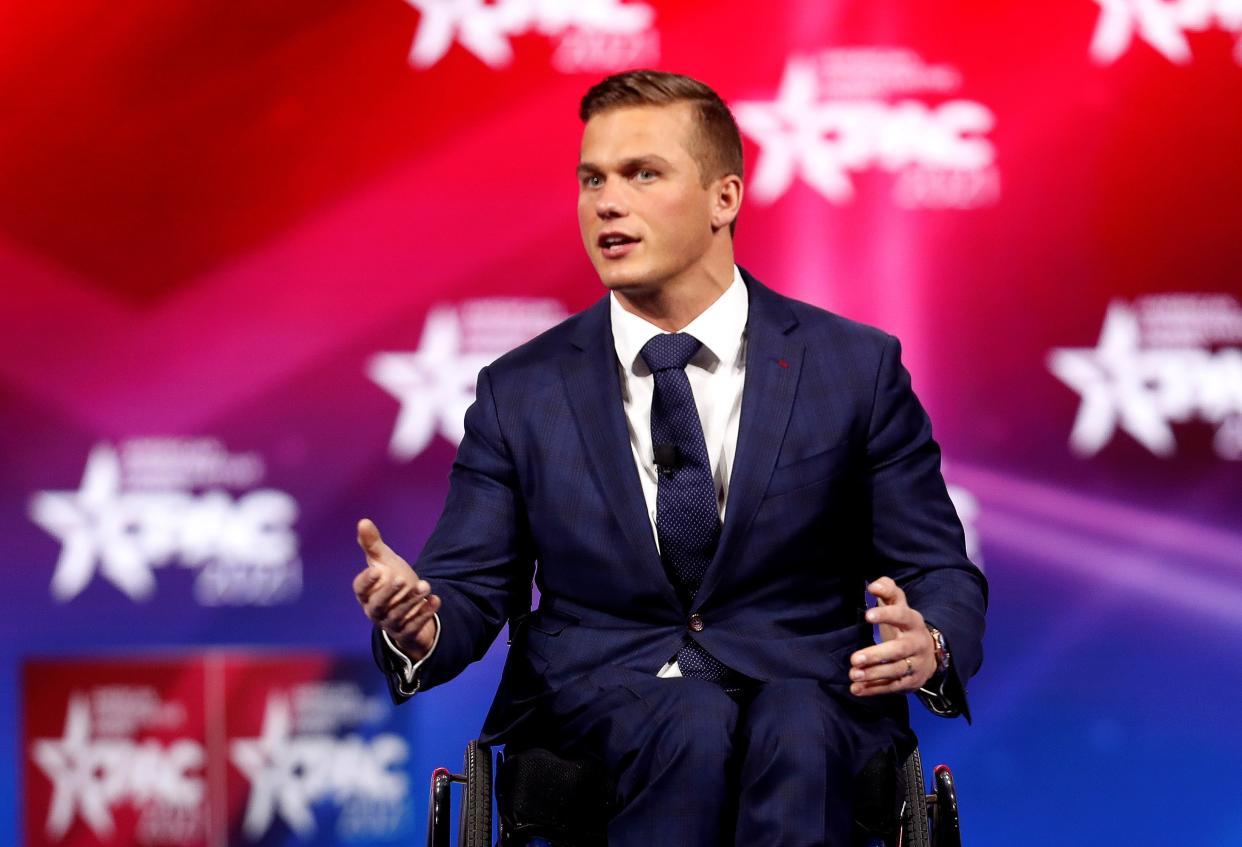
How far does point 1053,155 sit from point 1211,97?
41cm

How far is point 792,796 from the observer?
2.22 m

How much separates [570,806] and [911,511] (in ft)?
2.32

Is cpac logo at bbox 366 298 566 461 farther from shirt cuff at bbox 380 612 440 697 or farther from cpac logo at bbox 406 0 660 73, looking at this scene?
shirt cuff at bbox 380 612 440 697

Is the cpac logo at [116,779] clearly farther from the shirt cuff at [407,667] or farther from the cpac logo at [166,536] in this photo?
the shirt cuff at [407,667]

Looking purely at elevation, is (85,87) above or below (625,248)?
above

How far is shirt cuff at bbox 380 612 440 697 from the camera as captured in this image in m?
2.46

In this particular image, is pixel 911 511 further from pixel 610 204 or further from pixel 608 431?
pixel 610 204

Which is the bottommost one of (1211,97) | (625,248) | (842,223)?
(625,248)

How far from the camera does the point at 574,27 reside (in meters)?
4.10

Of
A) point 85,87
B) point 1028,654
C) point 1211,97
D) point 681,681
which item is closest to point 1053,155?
point 1211,97

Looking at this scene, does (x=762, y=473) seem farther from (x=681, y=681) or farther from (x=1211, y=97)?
(x=1211, y=97)

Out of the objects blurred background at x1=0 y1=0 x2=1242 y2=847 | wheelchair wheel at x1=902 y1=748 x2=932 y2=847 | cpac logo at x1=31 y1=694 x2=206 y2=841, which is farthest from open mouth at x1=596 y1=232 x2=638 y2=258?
cpac logo at x1=31 y1=694 x2=206 y2=841

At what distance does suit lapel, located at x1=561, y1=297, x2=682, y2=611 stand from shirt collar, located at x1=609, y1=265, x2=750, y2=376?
0.03 meters

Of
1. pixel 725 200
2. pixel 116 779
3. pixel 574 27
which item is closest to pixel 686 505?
pixel 725 200
